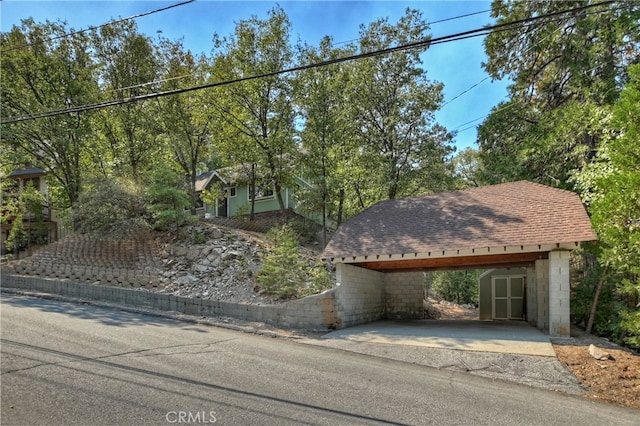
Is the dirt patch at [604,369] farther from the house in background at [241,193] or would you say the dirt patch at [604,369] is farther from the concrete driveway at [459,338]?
the house in background at [241,193]

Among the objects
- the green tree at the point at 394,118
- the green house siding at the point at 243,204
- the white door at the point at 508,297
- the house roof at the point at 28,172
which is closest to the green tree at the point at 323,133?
the green tree at the point at 394,118

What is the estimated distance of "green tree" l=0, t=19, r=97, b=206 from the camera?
57.9 feet

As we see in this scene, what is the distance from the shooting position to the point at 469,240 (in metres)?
10.7

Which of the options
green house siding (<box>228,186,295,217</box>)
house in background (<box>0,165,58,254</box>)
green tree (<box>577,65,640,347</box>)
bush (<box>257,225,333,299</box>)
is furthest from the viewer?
house in background (<box>0,165,58,254</box>)

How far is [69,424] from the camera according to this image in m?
3.84

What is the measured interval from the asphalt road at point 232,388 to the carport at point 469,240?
419 centimetres

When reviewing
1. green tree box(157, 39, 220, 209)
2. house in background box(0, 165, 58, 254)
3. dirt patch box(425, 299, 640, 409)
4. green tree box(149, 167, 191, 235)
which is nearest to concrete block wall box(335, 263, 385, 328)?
dirt patch box(425, 299, 640, 409)

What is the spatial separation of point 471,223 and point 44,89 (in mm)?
20023

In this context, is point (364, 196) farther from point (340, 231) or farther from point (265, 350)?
point (265, 350)

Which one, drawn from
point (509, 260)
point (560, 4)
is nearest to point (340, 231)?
point (509, 260)

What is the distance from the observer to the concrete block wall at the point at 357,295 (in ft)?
37.7
